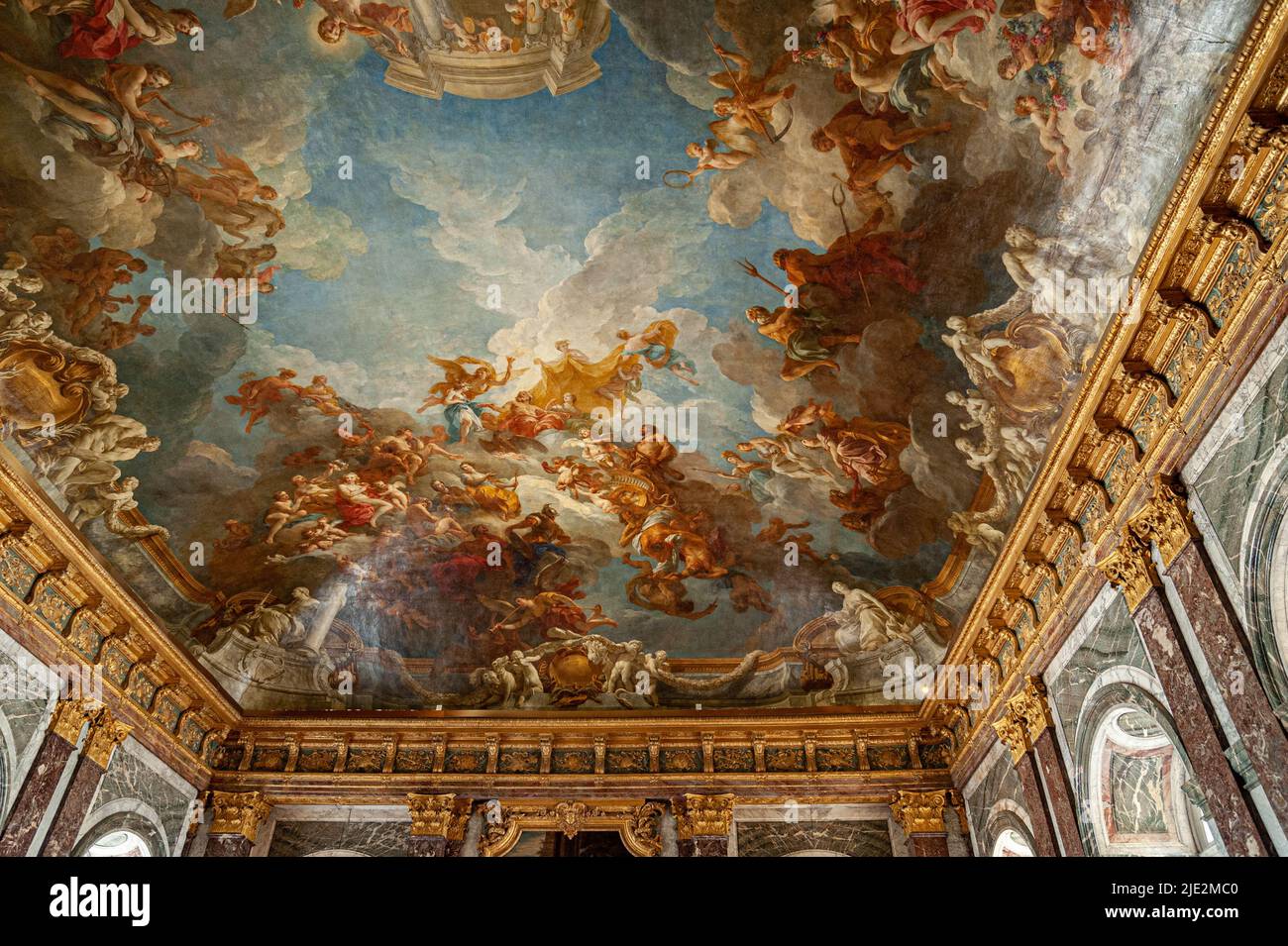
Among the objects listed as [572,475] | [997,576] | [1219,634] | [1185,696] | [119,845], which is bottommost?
[1185,696]

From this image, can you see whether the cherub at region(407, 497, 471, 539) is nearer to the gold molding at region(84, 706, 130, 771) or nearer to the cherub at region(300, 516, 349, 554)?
the cherub at region(300, 516, 349, 554)

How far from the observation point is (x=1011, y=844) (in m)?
13.4

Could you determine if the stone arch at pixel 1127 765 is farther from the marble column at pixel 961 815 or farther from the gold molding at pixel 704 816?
the gold molding at pixel 704 816

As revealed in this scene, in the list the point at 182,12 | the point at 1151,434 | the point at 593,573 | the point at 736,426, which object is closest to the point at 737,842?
the point at 593,573

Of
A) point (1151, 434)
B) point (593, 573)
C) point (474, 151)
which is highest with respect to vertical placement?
point (474, 151)

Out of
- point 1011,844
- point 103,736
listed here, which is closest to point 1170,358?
point 1011,844

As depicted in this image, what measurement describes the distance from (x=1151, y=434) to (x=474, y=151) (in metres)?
8.34

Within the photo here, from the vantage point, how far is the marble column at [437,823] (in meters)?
15.5

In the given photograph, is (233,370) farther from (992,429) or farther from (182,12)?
(992,429)

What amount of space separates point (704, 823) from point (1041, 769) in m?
5.88

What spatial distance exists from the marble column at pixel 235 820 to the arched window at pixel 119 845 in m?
1.27

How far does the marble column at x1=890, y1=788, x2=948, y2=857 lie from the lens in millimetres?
15055

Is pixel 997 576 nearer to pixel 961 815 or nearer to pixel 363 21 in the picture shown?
pixel 961 815

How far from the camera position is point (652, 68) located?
10.3m
